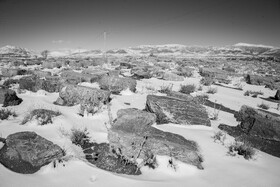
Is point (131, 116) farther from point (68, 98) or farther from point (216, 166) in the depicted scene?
point (68, 98)

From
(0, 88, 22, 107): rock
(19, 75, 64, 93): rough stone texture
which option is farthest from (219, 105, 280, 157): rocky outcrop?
(19, 75, 64, 93): rough stone texture

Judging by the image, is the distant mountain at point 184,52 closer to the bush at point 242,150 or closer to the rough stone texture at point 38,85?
the rough stone texture at point 38,85

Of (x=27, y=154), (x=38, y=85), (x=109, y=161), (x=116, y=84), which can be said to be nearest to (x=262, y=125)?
(x=109, y=161)

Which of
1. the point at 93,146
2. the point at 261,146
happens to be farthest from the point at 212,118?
the point at 93,146

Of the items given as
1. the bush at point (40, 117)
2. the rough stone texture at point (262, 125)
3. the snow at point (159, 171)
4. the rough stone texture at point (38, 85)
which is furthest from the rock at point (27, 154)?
the rough stone texture at point (38, 85)

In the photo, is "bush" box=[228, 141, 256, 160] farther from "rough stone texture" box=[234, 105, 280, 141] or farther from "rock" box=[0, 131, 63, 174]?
"rock" box=[0, 131, 63, 174]
